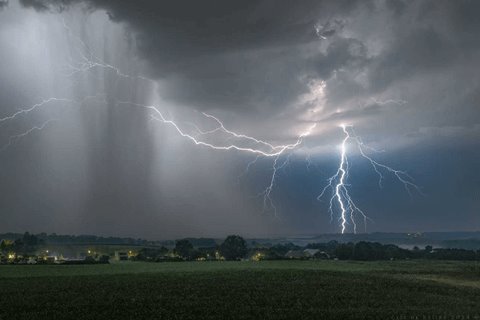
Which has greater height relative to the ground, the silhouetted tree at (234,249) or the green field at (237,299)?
the green field at (237,299)

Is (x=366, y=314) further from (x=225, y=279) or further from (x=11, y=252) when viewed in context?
(x=11, y=252)

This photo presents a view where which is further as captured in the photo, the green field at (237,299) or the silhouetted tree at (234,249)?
the silhouetted tree at (234,249)

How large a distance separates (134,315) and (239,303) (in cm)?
681

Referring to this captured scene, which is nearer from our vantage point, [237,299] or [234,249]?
[237,299]

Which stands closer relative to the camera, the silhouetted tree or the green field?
the green field

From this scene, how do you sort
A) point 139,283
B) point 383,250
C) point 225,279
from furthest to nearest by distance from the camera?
1. point 383,250
2. point 225,279
3. point 139,283

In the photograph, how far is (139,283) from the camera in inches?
1672

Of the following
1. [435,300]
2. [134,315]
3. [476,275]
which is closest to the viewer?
[134,315]

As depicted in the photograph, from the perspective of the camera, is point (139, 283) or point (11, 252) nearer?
point (139, 283)

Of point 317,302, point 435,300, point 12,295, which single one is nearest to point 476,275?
point 435,300

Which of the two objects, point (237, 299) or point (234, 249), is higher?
point (237, 299)

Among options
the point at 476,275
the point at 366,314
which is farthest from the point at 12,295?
the point at 476,275

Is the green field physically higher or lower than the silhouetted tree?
higher

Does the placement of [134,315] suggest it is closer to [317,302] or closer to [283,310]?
[283,310]
